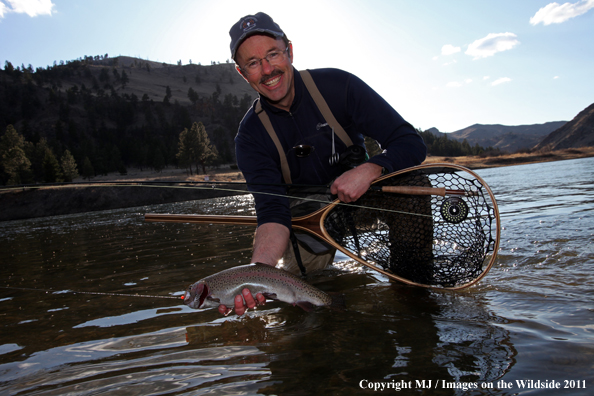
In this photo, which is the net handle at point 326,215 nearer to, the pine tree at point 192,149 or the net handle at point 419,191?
the net handle at point 419,191

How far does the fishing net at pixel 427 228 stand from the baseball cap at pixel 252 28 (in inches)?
77.6

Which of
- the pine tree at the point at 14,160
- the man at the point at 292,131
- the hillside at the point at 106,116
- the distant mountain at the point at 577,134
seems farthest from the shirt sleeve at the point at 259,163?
the distant mountain at the point at 577,134

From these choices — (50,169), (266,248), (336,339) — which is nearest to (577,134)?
(50,169)

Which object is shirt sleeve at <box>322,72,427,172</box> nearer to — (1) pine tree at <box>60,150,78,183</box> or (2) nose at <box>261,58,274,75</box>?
(2) nose at <box>261,58,274,75</box>

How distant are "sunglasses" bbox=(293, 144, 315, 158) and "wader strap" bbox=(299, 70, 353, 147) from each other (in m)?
0.36

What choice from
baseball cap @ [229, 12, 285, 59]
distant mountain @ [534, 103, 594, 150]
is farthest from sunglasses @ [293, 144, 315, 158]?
distant mountain @ [534, 103, 594, 150]

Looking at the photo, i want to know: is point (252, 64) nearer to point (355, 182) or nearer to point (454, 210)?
point (355, 182)

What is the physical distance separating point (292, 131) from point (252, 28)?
3.99 feet

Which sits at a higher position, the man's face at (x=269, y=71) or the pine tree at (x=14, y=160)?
the pine tree at (x=14, y=160)

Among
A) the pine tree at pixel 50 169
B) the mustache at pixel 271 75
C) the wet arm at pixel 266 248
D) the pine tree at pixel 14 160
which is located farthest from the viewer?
the pine tree at pixel 50 169

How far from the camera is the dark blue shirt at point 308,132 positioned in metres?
4.09

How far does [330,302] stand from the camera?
11.5 ft

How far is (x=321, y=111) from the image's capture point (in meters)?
4.39

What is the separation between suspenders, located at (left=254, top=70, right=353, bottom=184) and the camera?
436cm
